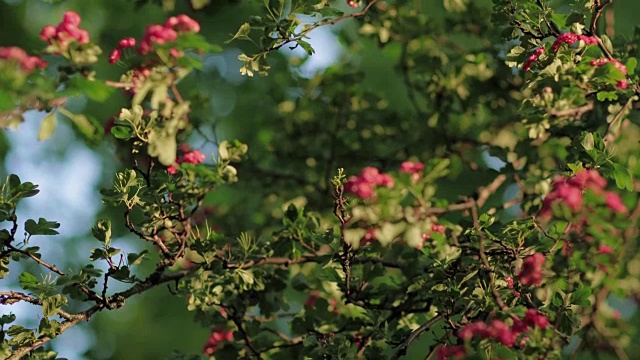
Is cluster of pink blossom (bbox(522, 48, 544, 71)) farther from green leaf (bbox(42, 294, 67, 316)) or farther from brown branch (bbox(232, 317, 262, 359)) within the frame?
green leaf (bbox(42, 294, 67, 316))

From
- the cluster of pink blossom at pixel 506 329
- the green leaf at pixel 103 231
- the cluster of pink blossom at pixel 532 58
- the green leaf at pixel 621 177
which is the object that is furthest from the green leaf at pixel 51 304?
the green leaf at pixel 621 177

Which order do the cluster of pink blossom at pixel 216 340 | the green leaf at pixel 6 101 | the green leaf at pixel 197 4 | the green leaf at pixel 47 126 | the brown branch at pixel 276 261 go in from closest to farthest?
1. the green leaf at pixel 6 101
2. the green leaf at pixel 47 126
3. the brown branch at pixel 276 261
4. the cluster of pink blossom at pixel 216 340
5. the green leaf at pixel 197 4

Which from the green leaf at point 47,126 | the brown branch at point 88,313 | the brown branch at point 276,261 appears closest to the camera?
the green leaf at point 47,126

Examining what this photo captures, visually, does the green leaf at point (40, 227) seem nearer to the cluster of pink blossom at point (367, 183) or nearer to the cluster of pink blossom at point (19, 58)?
the cluster of pink blossom at point (19, 58)

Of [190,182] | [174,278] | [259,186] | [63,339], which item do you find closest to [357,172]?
[259,186]

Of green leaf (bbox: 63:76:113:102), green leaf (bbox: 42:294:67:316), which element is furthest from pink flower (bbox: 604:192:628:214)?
green leaf (bbox: 42:294:67:316)

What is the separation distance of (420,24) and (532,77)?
1397mm

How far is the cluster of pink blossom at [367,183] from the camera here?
1.85m

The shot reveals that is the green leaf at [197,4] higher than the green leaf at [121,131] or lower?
lower

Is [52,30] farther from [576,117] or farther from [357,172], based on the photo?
[357,172]

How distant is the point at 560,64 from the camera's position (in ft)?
6.86

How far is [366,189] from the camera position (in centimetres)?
185

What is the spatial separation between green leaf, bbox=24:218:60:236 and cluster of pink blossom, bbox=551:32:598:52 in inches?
64.1

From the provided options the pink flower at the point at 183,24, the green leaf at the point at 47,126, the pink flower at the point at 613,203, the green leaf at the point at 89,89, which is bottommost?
the pink flower at the point at 613,203
